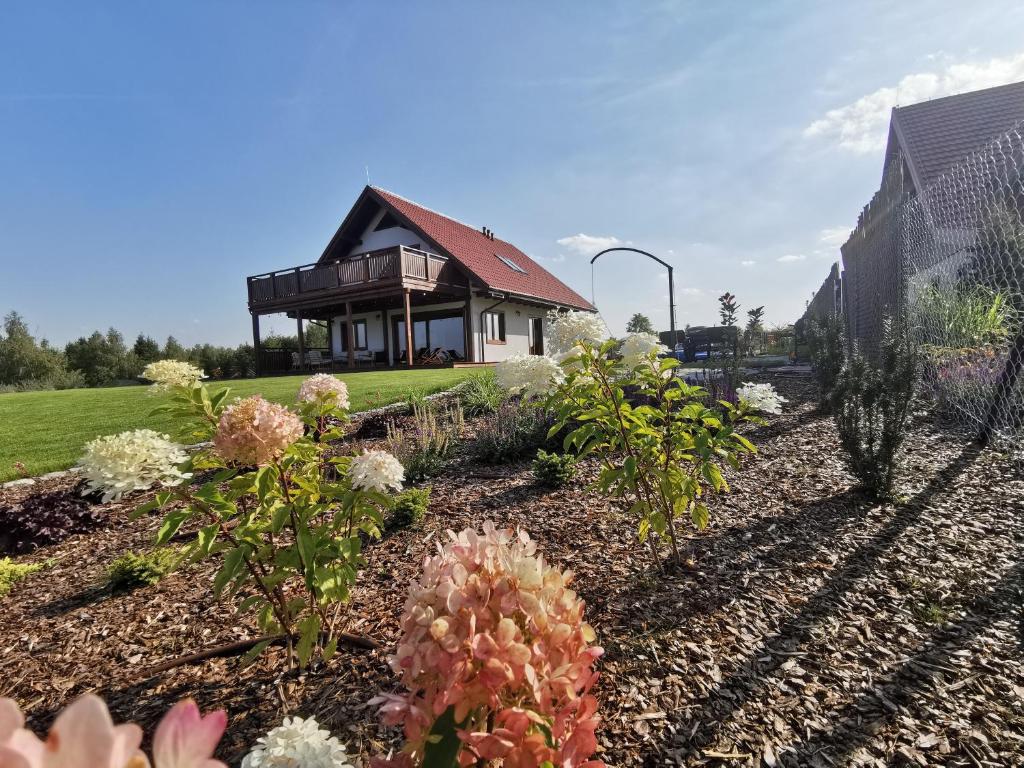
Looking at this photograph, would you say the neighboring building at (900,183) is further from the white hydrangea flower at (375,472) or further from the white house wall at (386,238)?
the white house wall at (386,238)

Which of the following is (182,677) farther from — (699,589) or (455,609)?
(699,589)

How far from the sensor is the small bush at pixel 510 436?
453cm

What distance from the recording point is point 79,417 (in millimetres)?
8023

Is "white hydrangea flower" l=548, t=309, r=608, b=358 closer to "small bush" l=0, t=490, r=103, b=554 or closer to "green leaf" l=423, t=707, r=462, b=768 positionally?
"green leaf" l=423, t=707, r=462, b=768

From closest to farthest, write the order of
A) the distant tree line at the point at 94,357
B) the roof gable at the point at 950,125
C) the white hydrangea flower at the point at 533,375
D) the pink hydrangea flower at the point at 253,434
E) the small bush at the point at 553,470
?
the pink hydrangea flower at the point at 253,434, the white hydrangea flower at the point at 533,375, the small bush at the point at 553,470, the roof gable at the point at 950,125, the distant tree line at the point at 94,357

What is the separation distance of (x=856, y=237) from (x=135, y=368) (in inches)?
1460

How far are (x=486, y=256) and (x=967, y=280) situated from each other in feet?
48.0

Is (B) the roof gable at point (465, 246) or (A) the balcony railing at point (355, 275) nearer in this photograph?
(A) the balcony railing at point (355, 275)

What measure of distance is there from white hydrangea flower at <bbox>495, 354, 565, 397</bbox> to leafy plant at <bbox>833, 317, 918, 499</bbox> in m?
2.22

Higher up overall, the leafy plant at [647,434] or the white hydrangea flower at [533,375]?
the white hydrangea flower at [533,375]

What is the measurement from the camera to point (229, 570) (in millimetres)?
1480

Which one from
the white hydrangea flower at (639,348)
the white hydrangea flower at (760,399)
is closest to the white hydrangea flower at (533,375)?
the white hydrangea flower at (639,348)

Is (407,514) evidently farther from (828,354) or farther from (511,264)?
(511,264)

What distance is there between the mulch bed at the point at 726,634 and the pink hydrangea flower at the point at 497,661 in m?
0.74
